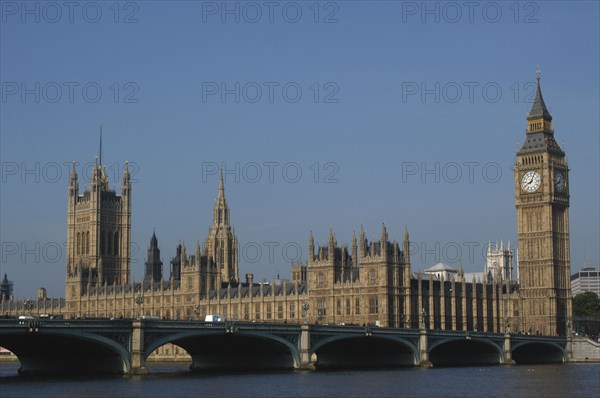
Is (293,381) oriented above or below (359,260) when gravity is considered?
below

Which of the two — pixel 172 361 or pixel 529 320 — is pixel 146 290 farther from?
pixel 529 320

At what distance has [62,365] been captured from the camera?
3969 inches

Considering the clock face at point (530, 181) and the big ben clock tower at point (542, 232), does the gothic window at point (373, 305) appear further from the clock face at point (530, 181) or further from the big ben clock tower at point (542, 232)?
the clock face at point (530, 181)

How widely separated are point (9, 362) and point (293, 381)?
3312 inches

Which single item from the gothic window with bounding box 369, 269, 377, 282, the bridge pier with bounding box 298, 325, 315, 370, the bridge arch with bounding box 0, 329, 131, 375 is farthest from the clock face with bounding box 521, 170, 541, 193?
the bridge arch with bounding box 0, 329, 131, 375

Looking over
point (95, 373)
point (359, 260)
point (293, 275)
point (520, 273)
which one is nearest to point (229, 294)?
point (293, 275)

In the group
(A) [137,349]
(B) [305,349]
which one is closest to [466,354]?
(B) [305,349]

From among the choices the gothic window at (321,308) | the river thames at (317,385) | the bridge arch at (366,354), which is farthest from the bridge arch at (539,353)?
the river thames at (317,385)

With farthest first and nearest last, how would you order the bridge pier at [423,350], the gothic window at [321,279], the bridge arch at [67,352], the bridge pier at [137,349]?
the gothic window at [321,279] < the bridge pier at [423,350] < the bridge pier at [137,349] < the bridge arch at [67,352]

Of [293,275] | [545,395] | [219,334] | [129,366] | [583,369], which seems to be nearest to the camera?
[545,395]

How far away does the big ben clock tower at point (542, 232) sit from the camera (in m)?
164

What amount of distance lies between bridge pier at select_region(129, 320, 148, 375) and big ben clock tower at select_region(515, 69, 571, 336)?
85095mm

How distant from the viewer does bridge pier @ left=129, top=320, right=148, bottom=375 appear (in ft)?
300

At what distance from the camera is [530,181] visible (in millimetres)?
168125
